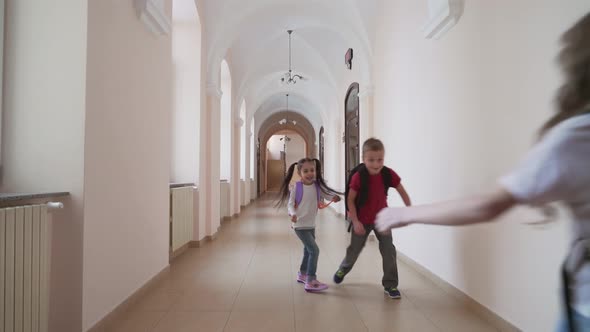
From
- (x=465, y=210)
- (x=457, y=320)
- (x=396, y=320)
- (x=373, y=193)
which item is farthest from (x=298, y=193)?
(x=465, y=210)

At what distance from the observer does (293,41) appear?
375 inches

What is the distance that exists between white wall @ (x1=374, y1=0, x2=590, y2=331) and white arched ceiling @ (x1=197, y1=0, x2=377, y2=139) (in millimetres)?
2201

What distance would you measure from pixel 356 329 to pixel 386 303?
0.65 meters

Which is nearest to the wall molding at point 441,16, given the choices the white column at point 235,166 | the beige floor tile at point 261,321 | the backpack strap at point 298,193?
the backpack strap at point 298,193

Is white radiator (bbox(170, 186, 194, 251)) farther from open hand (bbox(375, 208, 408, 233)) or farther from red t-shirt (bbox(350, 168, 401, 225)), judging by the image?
open hand (bbox(375, 208, 408, 233))

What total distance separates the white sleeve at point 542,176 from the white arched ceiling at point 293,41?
18.0ft

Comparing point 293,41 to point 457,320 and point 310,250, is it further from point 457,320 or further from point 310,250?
point 457,320

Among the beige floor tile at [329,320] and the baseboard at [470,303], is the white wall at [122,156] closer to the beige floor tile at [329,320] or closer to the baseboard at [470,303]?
→ the beige floor tile at [329,320]

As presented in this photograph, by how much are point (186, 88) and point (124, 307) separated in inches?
131

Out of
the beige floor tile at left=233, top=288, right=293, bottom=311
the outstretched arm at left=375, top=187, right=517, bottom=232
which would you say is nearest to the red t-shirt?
the beige floor tile at left=233, top=288, right=293, bottom=311

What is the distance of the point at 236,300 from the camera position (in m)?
3.18

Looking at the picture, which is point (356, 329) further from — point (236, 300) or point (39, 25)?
point (39, 25)

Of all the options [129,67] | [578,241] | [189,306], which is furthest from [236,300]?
[578,241]

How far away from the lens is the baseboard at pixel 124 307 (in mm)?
2463
